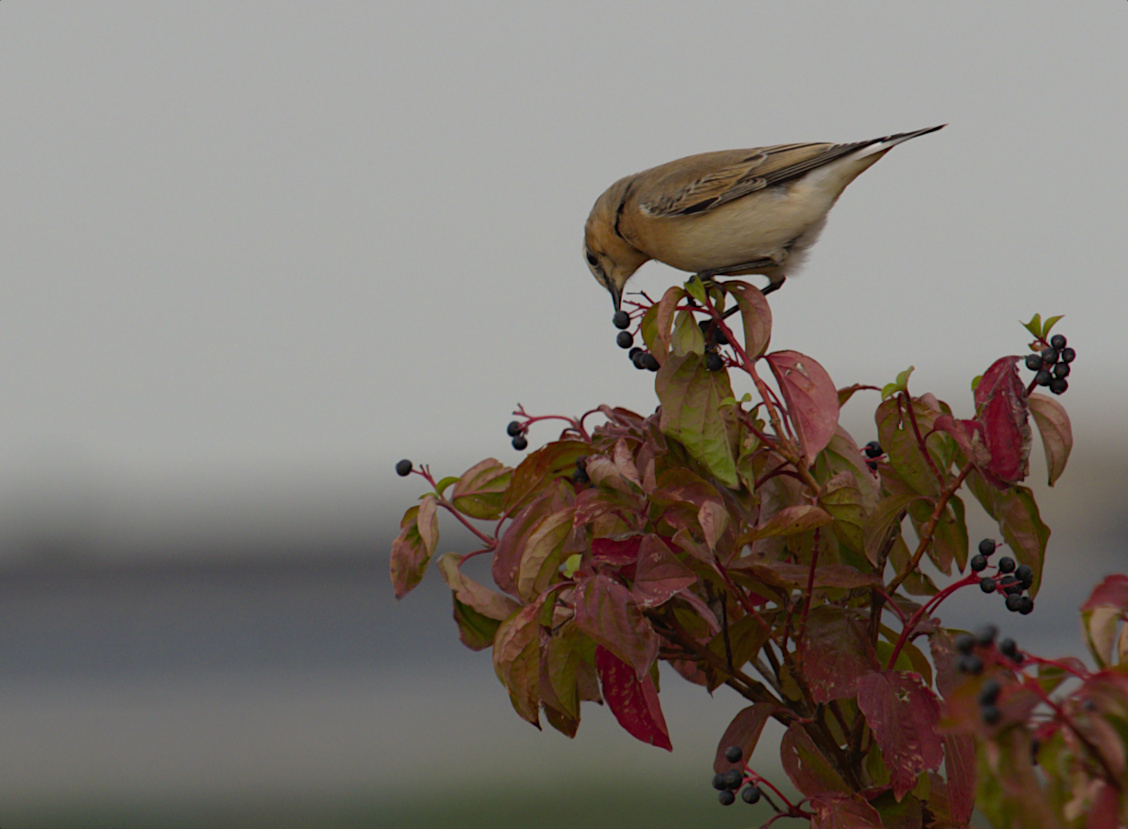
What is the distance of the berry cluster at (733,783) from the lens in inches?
78.8

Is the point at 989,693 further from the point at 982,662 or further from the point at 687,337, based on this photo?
the point at 687,337

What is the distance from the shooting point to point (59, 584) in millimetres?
20531

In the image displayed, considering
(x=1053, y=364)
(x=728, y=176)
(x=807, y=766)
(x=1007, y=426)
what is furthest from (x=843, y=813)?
(x=728, y=176)

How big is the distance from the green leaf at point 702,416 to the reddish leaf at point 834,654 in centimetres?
31

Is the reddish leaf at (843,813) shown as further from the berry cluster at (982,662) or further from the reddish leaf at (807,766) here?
the berry cluster at (982,662)

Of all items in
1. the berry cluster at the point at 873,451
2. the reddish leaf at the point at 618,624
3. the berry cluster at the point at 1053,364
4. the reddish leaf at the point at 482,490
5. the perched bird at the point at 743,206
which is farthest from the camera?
the perched bird at the point at 743,206

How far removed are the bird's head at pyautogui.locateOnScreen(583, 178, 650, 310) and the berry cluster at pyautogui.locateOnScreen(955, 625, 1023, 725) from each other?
101 inches

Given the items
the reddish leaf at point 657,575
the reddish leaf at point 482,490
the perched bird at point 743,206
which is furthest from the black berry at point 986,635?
the perched bird at point 743,206

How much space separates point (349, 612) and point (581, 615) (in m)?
17.2

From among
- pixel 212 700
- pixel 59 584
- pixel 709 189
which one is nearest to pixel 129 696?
pixel 212 700

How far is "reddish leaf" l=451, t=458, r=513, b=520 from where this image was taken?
233cm

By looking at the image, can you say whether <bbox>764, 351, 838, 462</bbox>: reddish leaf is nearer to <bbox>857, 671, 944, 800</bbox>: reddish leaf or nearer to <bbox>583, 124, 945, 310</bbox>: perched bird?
<bbox>857, 671, 944, 800</bbox>: reddish leaf

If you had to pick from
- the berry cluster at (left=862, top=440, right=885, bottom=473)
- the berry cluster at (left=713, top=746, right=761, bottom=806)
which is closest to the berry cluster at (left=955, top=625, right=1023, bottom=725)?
the berry cluster at (left=713, top=746, right=761, bottom=806)

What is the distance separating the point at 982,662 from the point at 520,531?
1121 millimetres
